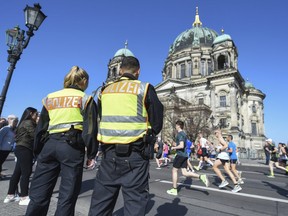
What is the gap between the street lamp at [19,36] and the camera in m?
7.44

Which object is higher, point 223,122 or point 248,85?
point 248,85

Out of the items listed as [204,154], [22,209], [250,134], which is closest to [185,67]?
[250,134]

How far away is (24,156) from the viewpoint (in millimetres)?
4785

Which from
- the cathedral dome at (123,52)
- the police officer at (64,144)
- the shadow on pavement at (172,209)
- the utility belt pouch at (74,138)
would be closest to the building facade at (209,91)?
the cathedral dome at (123,52)

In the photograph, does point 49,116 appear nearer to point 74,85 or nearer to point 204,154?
point 74,85

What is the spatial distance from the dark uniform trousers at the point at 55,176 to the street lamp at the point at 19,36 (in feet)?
19.1

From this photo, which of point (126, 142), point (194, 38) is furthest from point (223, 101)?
point (126, 142)

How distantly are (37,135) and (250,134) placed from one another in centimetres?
6146

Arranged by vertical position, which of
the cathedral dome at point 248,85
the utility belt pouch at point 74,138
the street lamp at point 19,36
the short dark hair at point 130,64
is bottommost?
Result: the utility belt pouch at point 74,138

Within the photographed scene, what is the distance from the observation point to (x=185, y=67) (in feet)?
195

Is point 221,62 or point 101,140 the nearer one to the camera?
point 101,140

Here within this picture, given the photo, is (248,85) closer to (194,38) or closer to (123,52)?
(194,38)

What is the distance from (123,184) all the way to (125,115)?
0.72 metres

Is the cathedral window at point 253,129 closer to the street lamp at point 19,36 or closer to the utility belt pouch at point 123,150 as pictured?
the street lamp at point 19,36
